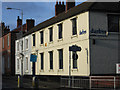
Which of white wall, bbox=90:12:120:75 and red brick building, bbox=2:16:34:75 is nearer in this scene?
white wall, bbox=90:12:120:75

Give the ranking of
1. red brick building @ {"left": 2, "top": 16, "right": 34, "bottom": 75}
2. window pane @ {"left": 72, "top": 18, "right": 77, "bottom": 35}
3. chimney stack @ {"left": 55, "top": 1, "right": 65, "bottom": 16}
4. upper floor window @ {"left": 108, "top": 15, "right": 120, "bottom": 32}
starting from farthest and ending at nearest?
red brick building @ {"left": 2, "top": 16, "right": 34, "bottom": 75}
chimney stack @ {"left": 55, "top": 1, "right": 65, "bottom": 16}
window pane @ {"left": 72, "top": 18, "right": 77, "bottom": 35}
upper floor window @ {"left": 108, "top": 15, "right": 120, "bottom": 32}

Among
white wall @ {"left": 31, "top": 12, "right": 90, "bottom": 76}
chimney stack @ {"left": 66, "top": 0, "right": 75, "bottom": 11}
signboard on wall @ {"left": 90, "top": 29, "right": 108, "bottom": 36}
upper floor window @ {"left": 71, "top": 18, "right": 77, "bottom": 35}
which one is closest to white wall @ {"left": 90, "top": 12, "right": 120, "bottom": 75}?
signboard on wall @ {"left": 90, "top": 29, "right": 108, "bottom": 36}

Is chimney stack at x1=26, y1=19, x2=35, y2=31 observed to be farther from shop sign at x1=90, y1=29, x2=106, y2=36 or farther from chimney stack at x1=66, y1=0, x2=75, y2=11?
shop sign at x1=90, y1=29, x2=106, y2=36

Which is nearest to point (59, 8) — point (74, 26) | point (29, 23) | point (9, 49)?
point (74, 26)

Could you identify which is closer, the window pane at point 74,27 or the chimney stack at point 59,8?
the window pane at point 74,27

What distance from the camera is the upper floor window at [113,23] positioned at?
2555 cm

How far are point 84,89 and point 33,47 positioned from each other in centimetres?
1921

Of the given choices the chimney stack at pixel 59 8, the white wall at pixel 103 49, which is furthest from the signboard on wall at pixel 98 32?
the chimney stack at pixel 59 8

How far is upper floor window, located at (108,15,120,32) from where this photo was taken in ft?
83.8

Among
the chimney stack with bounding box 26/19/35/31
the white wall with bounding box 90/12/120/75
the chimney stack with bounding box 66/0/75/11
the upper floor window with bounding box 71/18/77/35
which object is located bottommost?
the white wall with bounding box 90/12/120/75

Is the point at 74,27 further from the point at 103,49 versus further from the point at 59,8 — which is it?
the point at 59,8

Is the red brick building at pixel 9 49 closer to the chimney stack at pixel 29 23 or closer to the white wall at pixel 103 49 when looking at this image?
the chimney stack at pixel 29 23

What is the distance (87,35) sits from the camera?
81.9ft

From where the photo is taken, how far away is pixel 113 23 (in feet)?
84.2
